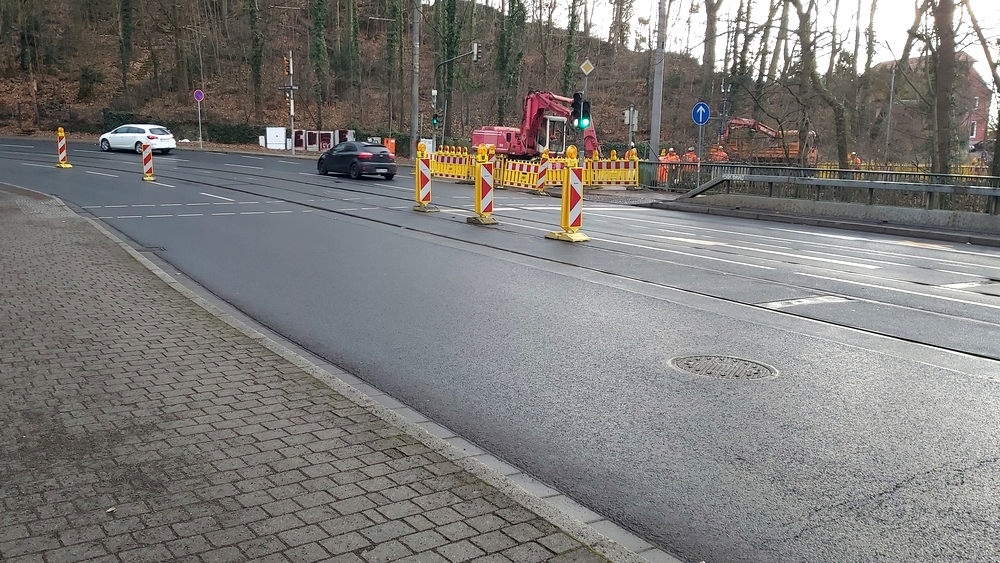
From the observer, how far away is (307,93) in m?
63.1

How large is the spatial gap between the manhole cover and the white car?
130ft

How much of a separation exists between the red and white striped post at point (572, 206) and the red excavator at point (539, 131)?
1932 centimetres

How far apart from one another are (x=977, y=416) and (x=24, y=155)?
132 ft

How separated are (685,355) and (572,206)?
8178 millimetres

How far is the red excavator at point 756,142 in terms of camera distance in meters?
44.3

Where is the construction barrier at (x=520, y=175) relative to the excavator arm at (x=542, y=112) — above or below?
below

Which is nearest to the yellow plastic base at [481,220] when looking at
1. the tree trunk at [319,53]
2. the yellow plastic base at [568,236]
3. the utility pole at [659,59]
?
the yellow plastic base at [568,236]

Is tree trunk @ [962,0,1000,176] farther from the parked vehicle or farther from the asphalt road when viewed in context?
the parked vehicle

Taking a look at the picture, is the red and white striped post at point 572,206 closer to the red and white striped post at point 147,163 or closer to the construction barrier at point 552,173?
the construction barrier at point 552,173

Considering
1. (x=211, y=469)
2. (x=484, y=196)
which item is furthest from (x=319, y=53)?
(x=211, y=469)

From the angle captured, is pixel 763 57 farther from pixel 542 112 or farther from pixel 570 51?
pixel 570 51

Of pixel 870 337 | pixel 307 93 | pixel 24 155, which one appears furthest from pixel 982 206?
pixel 307 93

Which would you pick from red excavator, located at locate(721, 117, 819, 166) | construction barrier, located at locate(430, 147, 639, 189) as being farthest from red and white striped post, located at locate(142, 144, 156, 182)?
red excavator, located at locate(721, 117, 819, 166)

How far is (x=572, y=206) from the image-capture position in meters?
15.3
